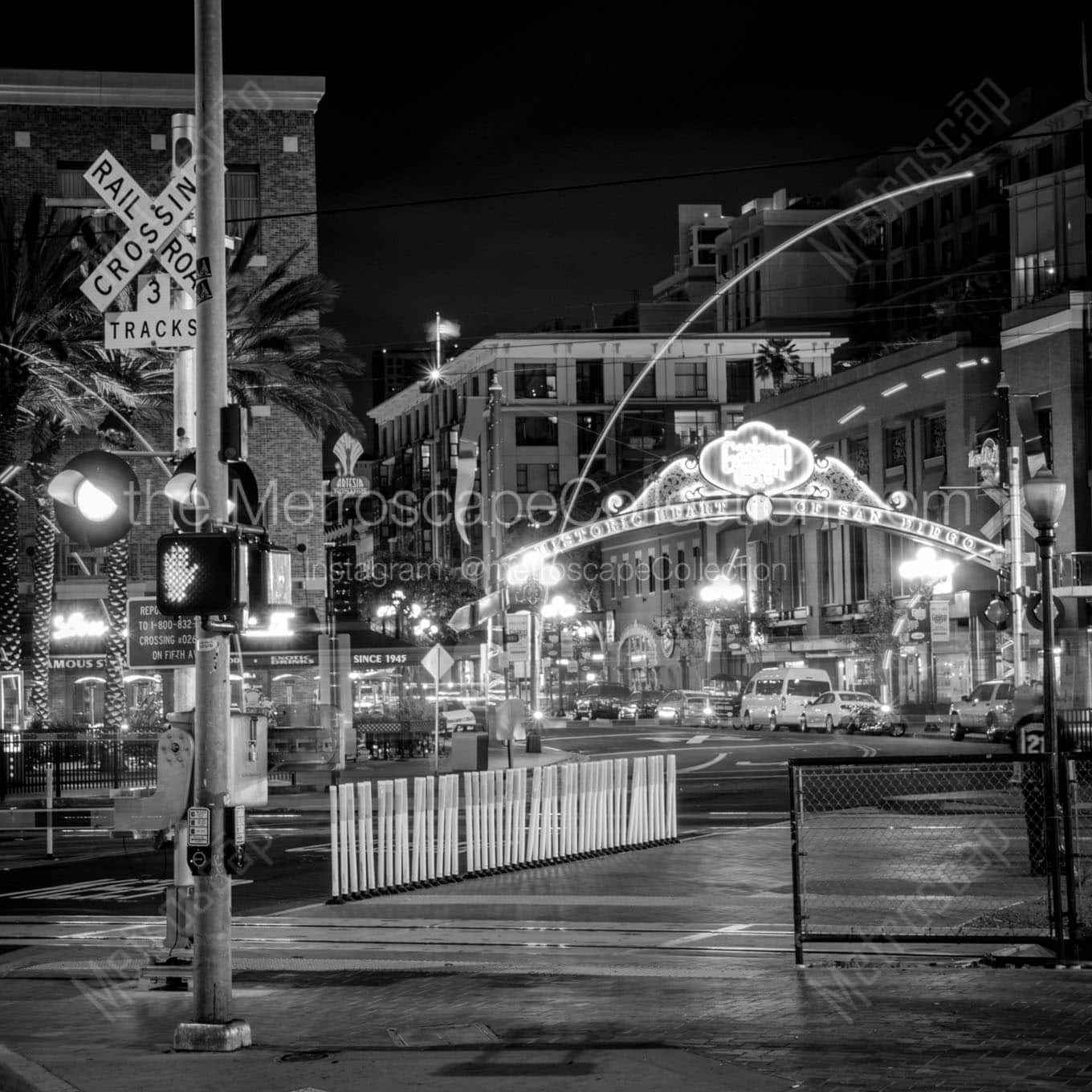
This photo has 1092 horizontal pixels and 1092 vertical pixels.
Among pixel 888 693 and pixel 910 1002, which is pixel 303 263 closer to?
pixel 888 693

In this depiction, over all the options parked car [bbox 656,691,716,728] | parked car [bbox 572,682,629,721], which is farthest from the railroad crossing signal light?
parked car [bbox 572,682,629,721]

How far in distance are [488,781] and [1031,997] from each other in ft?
29.6

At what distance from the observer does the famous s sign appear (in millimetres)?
37656

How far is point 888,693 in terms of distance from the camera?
71.1 meters

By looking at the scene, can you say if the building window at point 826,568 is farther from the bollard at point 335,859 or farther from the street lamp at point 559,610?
the bollard at point 335,859

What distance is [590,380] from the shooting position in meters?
118

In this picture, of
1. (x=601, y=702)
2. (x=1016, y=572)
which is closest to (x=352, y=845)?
(x=1016, y=572)

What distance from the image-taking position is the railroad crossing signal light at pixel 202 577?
937 centimetres

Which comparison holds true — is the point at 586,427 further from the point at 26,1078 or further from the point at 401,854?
the point at 26,1078

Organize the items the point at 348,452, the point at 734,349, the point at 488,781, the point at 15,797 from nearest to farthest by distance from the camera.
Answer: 1. the point at 488,781
2. the point at 15,797
3. the point at 348,452
4. the point at 734,349

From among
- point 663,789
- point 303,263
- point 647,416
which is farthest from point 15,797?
point 647,416

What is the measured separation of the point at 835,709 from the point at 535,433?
2404 inches

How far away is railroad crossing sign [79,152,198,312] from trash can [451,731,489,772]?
57.2 ft

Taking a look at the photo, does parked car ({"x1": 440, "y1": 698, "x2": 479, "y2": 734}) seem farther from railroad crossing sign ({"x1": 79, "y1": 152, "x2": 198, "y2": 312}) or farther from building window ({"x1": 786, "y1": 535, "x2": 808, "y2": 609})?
railroad crossing sign ({"x1": 79, "y1": 152, "x2": 198, "y2": 312})
